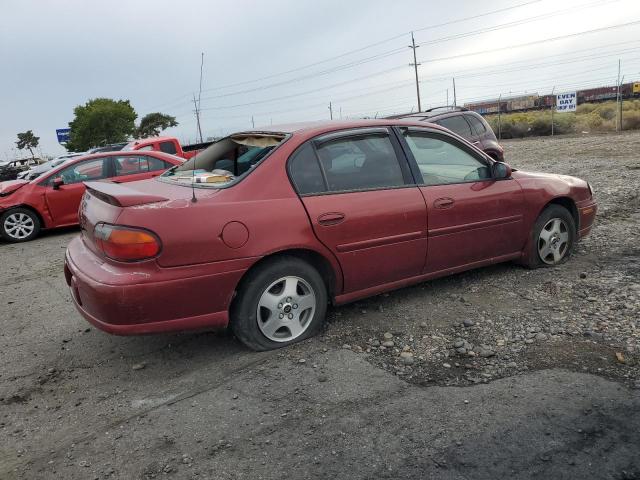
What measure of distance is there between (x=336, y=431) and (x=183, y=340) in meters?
1.72

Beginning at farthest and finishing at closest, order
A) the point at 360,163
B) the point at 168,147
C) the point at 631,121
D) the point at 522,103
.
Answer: the point at 522,103 < the point at 631,121 < the point at 168,147 < the point at 360,163

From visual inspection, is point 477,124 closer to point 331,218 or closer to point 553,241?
point 553,241

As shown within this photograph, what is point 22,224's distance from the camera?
30.5ft

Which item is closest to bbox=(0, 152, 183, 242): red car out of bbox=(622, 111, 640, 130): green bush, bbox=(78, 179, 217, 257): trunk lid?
bbox=(78, 179, 217, 257): trunk lid

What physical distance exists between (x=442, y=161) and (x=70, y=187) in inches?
285

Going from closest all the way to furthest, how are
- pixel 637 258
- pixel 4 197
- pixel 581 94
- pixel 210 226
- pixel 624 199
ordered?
pixel 210 226
pixel 637 258
pixel 624 199
pixel 4 197
pixel 581 94

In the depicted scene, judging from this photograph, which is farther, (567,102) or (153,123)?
(153,123)

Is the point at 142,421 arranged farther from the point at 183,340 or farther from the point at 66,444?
the point at 183,340

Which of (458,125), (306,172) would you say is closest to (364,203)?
(306,172)

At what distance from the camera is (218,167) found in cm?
453

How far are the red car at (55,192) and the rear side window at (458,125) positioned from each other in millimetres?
5469

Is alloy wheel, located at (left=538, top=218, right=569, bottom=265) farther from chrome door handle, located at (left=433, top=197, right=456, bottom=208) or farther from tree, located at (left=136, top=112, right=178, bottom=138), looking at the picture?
tree, located at (left=136, top=112, right=178, bottom=138)

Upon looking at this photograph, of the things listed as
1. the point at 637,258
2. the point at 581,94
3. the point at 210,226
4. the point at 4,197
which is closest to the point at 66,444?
the point at 210,226

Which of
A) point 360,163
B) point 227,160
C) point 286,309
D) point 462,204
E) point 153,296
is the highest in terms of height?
point 227,160
